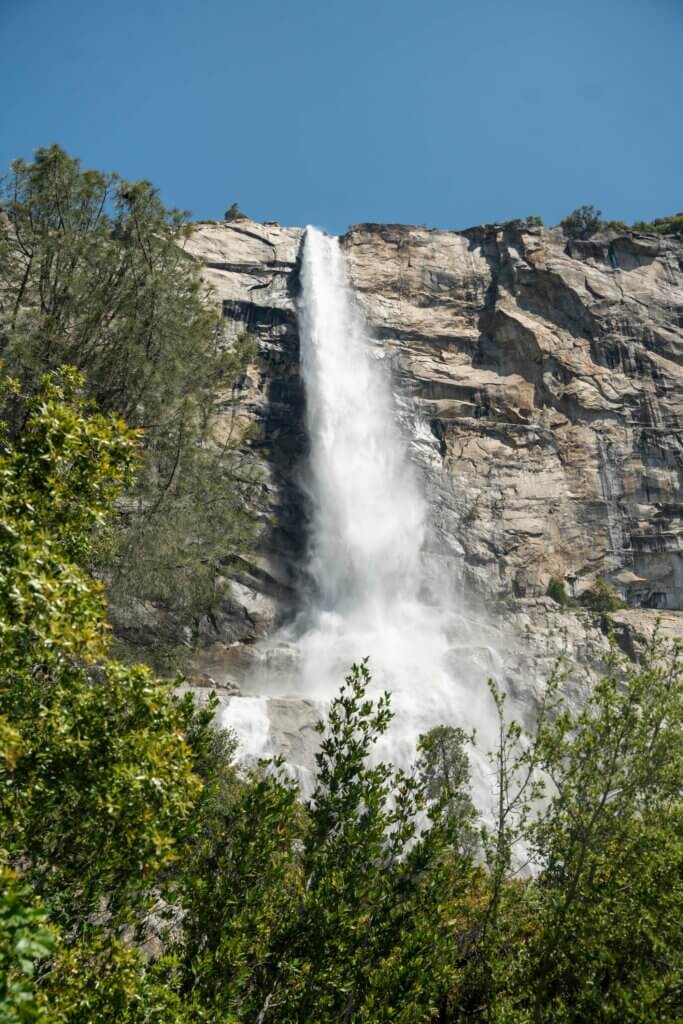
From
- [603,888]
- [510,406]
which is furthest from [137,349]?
[510,406]

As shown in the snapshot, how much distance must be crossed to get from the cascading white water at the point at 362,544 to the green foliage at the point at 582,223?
17.4 metres

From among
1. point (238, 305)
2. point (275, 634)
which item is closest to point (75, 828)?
point (275, 634)

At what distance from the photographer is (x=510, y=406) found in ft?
149

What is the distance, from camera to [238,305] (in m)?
46.4

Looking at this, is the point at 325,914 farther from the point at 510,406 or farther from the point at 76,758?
the point at 510,406

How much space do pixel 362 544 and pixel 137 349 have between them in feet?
98.0

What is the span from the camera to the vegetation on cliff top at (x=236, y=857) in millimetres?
4230

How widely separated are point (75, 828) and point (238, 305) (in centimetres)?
4477

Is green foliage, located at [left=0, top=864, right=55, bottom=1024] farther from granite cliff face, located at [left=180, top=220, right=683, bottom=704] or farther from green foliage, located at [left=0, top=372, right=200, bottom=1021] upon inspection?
granite cliff face, located at [left=180, top=220, right=683, bottom=704]

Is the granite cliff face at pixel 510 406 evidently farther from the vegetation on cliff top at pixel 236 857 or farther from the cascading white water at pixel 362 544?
the vegetation on cliff top at pixel 236 857

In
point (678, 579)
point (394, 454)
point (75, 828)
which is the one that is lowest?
point (75, 828)

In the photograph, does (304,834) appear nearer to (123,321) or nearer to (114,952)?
(114,952)

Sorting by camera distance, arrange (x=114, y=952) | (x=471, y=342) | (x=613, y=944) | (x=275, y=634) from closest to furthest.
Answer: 1. (x=114, y=952)
2. (x=613, y=944)
3. (x=275, y=634)
4. (x=471, y=342)

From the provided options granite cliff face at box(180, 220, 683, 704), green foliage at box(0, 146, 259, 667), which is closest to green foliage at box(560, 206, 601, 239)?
granite cliff face at box(180, 220, 683, 704)
